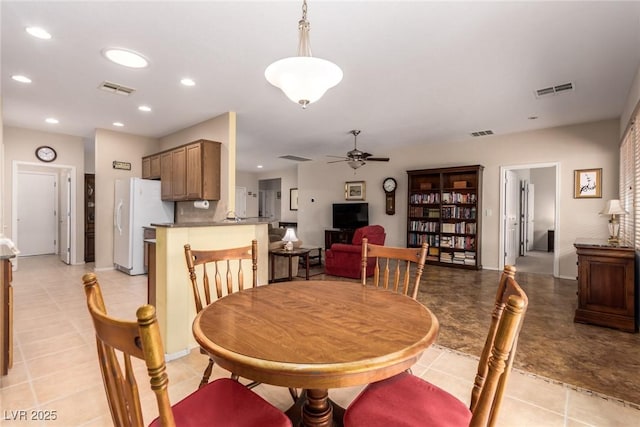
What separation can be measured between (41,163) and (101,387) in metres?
5.69

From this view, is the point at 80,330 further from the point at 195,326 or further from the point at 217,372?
the point at 195,326

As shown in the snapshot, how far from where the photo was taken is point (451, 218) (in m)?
6.26

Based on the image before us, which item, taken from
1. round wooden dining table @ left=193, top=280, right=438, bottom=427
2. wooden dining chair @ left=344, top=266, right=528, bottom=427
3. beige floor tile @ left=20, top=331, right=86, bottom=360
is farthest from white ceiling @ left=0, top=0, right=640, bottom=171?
beige floor tile @ left=20, top=331, right=86, bottom=360

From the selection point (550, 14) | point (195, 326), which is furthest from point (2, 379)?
point (550, 14)

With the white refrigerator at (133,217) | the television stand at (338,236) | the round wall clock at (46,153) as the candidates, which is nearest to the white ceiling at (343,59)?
the round wall clock at (46,153)

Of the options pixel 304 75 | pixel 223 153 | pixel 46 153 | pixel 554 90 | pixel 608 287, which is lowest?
pixel 608 287

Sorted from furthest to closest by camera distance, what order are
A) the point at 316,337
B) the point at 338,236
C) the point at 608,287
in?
1. the point at 338,236
2. the point at 608,287
3. the point at 316,337

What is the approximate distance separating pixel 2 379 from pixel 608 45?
526 centimetres

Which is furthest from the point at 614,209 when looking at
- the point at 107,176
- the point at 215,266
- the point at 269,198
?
the point at 269,198

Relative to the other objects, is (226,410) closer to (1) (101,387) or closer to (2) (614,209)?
(1) (101,387)

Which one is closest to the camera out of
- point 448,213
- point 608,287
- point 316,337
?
point 316,337

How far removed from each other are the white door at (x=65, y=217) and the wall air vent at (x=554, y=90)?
801 cm

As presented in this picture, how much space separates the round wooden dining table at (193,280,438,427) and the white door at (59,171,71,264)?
6581mm

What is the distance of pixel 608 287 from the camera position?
3096 mm
